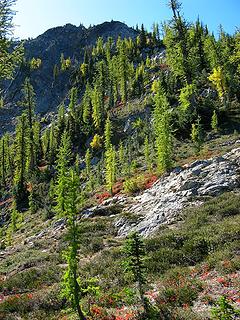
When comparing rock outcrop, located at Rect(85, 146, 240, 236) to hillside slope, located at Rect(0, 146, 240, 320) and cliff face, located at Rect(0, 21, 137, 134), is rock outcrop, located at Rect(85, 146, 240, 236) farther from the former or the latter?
cliff face, located at Rect(0, 21, 137, 134)

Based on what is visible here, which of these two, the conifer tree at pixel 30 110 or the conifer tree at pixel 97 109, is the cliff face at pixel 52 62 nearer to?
the conifer tree at pixel 97 109

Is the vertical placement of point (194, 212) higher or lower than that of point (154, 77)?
lower

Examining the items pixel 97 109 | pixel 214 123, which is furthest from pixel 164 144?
pixel 97 109

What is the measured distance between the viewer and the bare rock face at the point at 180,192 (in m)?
27.4

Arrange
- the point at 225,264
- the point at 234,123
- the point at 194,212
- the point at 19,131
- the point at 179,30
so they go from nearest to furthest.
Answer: the point at 225,264 → the point at 194,212 → the point at 179,30 → the point at 234,123 → the point at 19,131

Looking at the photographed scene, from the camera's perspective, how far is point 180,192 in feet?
98.6

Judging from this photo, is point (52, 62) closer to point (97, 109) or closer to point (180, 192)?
point (97, 109)

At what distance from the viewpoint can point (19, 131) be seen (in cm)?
6856

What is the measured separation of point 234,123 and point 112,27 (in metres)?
152

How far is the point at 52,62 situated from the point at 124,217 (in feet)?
547

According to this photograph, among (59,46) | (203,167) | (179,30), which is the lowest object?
(203,167)

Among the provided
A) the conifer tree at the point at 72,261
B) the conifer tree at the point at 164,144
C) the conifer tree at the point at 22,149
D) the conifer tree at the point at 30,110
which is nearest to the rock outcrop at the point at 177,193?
the conifer tree at the point at 164,144

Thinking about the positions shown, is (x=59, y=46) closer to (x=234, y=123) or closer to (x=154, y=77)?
(x=154, y=77)

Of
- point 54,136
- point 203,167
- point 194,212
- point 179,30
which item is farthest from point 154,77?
point 194,212
